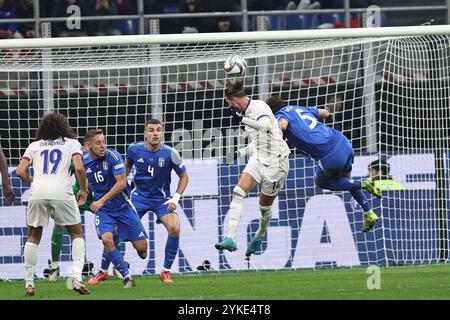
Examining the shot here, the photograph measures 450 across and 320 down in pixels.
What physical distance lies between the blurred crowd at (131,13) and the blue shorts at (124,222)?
6187 mm

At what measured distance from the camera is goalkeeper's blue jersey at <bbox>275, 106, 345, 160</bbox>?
1516cm

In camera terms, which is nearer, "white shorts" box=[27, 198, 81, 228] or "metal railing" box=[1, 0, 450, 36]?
"white shorts" box=[27, 198, 81, 228]

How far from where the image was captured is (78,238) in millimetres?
12883

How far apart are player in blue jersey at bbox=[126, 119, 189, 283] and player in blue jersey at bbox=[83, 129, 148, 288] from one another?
1.38 ft

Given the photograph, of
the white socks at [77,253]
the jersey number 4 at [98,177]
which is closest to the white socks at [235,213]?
the jersey number 4 at [98,177]

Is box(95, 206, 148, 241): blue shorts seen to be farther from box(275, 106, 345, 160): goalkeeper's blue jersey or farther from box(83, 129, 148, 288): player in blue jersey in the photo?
box(275, 106, 345, 160): goalkeeper's blue jersey

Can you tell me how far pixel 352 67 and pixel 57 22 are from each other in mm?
5205

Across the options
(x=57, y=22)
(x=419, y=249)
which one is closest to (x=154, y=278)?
(x=419, y=249)

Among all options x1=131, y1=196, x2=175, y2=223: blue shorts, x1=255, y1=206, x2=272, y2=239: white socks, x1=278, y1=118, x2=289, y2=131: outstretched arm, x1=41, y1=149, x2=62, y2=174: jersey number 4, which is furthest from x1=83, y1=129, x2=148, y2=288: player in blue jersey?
x1=278, y1=118, x2=289, y2=131: outstretched arm

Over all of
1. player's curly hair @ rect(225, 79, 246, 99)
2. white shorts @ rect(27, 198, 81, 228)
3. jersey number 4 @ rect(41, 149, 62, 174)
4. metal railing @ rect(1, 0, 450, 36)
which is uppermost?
metal railing @ rect(1, 0, 450, 36)

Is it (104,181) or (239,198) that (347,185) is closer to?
(239,198)

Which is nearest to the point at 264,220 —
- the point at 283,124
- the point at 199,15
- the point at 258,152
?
the point at 258,152

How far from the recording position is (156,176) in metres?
16.0

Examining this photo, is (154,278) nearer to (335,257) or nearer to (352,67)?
(335,257)
